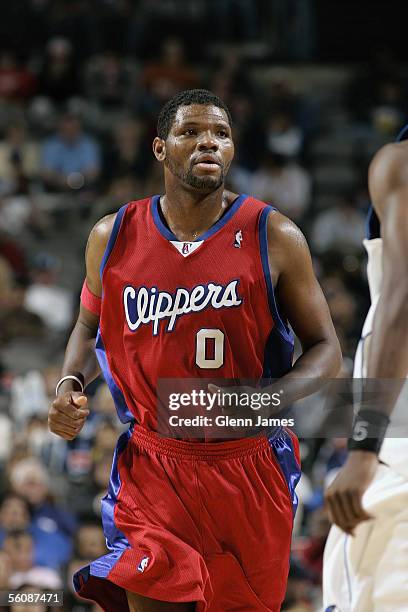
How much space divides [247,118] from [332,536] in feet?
32.2

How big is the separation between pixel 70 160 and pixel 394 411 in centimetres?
978

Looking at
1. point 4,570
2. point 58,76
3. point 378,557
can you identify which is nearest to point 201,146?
point 378,557

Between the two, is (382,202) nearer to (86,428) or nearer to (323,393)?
(323,393)

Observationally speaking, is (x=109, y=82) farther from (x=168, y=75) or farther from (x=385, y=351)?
(x=385, y=351)

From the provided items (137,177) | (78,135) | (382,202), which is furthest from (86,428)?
(382,202)

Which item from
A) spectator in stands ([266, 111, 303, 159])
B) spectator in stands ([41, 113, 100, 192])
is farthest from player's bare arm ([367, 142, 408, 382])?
spectator in stands ([266, 111, 303, 159])

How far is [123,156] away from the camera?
1231cm

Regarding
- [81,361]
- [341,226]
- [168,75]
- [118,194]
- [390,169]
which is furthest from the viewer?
[168,75]

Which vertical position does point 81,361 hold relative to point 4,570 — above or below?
above

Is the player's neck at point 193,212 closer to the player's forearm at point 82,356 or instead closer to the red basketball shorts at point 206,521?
the player's forearm at point 82,356

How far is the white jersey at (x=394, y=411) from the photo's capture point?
3.28 meters

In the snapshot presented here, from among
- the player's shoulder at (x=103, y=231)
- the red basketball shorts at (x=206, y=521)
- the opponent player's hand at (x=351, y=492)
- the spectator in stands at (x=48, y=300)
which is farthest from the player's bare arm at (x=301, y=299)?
the spectator in stands at (x=48, y=300)

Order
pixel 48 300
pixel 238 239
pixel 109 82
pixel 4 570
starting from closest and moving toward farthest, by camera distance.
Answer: pixel 238 239, pixel 4 570, pixel 48 300, pixel 109 82

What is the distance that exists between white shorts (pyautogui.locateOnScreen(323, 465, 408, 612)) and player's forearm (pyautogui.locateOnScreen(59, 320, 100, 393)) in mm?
1164
